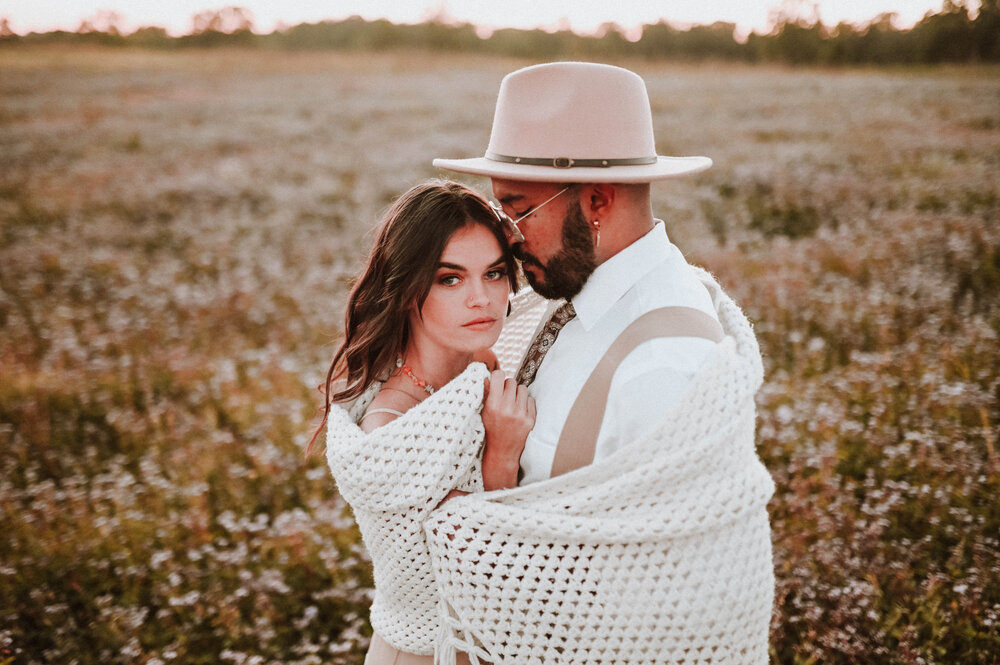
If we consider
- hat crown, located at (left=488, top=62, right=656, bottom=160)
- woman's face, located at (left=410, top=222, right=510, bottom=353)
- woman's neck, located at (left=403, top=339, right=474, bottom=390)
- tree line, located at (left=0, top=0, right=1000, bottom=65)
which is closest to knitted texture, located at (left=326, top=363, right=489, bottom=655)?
woman's face, located at (left=410, top=222, right=510, bottom=353)

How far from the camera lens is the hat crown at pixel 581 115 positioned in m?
2.54

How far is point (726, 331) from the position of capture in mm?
2574

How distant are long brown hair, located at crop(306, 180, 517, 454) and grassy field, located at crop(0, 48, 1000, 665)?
5.73 ft

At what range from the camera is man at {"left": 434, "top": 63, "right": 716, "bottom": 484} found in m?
2.44

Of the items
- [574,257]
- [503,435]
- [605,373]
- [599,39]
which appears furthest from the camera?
[599,39]

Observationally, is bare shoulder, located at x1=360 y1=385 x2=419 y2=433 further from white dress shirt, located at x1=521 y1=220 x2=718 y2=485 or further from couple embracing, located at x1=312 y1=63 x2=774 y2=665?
white dress shirt, located at x1=521 y1=220 x2=718 y2=485

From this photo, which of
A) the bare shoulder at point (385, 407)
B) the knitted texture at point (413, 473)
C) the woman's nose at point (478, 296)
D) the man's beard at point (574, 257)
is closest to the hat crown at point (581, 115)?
the man's beard at point (574, 257)

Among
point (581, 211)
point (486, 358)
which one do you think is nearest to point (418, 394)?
point (486, 358)

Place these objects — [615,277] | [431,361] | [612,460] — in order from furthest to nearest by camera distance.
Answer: [431,361] < [615,277] < [612,460]

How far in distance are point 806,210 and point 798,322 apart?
447 cm

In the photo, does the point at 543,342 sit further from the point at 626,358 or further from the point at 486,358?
the point at 626,358

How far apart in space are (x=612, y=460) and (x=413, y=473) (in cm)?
68

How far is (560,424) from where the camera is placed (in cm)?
239

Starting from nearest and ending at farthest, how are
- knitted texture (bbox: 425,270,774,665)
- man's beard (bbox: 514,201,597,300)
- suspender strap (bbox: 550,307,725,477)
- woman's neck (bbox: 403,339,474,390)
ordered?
knitted texture (bbox: 425,270,774,665), suspender strap (bbox: 550,307,725,477), man's beard (bbox: 514,201,597,300), woman's neck (bbox: 403,339,474,390)
